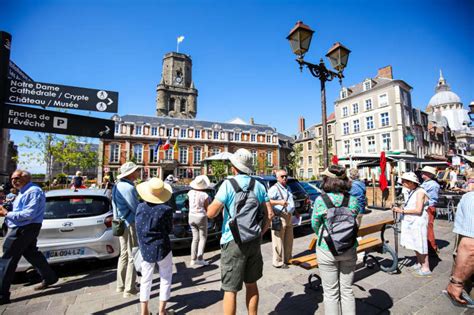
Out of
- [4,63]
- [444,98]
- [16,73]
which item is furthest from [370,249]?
[444,98]

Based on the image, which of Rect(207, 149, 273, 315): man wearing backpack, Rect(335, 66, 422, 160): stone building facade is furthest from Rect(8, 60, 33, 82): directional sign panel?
Rect(335, 66, 422, 160): stone building facade

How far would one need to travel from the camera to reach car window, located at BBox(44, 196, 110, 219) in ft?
13.6

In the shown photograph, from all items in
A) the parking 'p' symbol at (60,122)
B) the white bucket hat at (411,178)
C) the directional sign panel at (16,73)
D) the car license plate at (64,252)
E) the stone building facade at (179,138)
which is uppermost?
the stone building facade at (179,138)

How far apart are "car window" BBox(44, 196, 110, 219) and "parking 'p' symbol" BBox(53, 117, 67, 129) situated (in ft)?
4.62

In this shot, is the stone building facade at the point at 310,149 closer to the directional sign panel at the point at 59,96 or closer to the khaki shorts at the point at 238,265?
the directional sign panel at the point at 59,96

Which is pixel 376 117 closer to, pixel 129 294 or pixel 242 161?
pixel 242 161

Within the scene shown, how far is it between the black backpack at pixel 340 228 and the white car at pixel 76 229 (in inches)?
153

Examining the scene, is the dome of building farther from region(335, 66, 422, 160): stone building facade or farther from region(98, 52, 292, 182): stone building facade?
region(335, 66, 422, 160): stone building facade

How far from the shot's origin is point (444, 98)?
75.6 meters

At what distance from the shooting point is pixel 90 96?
4.64 metres

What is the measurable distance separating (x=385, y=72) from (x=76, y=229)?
3917cm

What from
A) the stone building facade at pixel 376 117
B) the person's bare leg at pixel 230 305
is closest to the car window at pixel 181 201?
the person's bare leg at pixel 230 305

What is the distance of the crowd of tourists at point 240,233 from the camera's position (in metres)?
2.27

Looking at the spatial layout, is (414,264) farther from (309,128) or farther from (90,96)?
Answer: (309,128)
